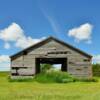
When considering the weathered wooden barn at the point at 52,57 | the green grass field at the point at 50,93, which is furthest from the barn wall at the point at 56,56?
the green grass field at the point at 50,93

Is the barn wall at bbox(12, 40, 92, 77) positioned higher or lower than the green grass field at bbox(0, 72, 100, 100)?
higher

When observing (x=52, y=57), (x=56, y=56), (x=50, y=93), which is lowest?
(x=50, y=93)

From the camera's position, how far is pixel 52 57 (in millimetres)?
41438

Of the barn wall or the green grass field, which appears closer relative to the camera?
the green grass field

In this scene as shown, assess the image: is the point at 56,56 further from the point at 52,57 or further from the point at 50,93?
the point at 50,93

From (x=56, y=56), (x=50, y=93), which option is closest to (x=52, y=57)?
(x=56, y=56)

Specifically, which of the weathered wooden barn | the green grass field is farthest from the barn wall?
the green grass field

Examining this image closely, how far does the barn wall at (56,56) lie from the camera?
136ft

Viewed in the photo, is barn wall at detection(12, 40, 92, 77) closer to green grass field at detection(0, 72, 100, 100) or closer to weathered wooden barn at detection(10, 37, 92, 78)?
weathered wooden barn at detection(10, 37, 92, 78)

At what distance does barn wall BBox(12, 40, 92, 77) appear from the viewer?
41406mm

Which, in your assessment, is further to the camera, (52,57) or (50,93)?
(52,57)

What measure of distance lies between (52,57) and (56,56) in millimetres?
452

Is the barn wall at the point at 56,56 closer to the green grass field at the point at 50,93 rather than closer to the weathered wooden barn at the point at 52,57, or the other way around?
the weathered wooden barn at the point at 52,57

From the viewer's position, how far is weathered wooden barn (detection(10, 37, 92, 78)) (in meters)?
41.4
